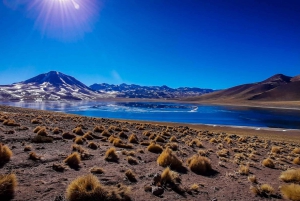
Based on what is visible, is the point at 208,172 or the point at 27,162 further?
the point at 208,172

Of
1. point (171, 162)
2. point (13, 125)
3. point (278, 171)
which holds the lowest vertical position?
point (278, 171)

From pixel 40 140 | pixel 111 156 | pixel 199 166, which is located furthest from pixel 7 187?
pixel 40 140

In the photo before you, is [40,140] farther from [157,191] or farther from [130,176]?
[157,191]

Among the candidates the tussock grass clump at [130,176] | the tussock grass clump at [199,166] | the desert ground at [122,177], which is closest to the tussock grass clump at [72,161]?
the desert ground at [122,177]

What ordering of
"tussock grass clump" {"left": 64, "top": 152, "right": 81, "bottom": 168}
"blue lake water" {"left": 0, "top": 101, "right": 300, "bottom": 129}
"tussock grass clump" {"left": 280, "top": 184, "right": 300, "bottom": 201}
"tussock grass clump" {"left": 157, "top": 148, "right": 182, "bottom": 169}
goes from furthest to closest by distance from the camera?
"blue lake water" {"left": 0, "top": 101, "right": 300, "bottom": 129} < "tussock grass clump" {"left": 157, "top": 148, "right": 182, "bottom": 169} < "tussock grass clump" {"left": 64, "top": 152, "right": 81, "bottom": 168} < "tussock grass clump" {"left": 280, "top": 184, "right": 300, "bottom": 201}

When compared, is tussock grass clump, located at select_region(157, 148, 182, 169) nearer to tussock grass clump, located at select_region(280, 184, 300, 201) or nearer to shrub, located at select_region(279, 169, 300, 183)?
tussock grass clump, located at select_region(280, 184, 300, 201)

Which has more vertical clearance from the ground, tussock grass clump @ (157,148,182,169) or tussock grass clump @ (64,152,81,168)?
tussock grass clump @ (64,152,81,168)

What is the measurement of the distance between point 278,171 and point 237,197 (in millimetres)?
6035

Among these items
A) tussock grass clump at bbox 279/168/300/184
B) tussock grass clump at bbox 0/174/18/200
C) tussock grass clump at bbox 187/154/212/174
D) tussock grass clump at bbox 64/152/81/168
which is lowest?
tussock grass clump at bbox 279/168/300/184

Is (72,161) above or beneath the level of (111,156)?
above

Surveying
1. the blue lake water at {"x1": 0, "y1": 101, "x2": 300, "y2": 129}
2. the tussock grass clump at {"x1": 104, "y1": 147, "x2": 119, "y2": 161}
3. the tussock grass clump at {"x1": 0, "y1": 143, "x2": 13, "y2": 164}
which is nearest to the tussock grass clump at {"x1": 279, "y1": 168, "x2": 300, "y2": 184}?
the tussock grass clump at {"x1": 104, "y1": 147, "x2": 119, "y2": 161}

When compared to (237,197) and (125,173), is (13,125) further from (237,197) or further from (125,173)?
(237,197)

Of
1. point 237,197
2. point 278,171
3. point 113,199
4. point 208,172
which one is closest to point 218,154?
point 278,171

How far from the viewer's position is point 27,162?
29.1ft
